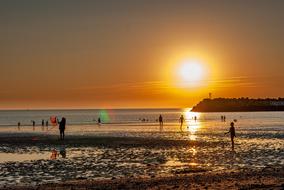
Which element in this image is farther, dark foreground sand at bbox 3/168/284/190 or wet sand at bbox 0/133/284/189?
wet sand at bbox 0/133/284/189

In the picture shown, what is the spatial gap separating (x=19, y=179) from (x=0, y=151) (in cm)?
1659

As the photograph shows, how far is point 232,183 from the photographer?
1866cm

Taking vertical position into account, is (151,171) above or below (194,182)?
above

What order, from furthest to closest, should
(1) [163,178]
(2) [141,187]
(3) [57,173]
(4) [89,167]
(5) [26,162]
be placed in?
(5) [26,162], (4) [89,167], (3) [57,173], (1) [163,178], (2) [141,187]

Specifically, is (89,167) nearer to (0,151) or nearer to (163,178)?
(163,178)

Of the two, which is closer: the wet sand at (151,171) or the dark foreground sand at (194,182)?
the dark foreground sand at (194,182)

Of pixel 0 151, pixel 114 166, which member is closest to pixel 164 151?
pixel 114 166

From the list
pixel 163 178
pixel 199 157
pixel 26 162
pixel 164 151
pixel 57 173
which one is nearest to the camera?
pixel 163 178

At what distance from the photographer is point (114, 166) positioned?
84.4 feet

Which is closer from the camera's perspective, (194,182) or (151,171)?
(194,182)

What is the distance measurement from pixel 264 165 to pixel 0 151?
Answer: 68.9 ft

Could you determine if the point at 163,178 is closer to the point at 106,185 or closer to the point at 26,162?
the point at 106,185

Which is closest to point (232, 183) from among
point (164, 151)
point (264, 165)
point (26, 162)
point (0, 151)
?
point (264, 165)

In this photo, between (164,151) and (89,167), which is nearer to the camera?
Answer: (89,167)
